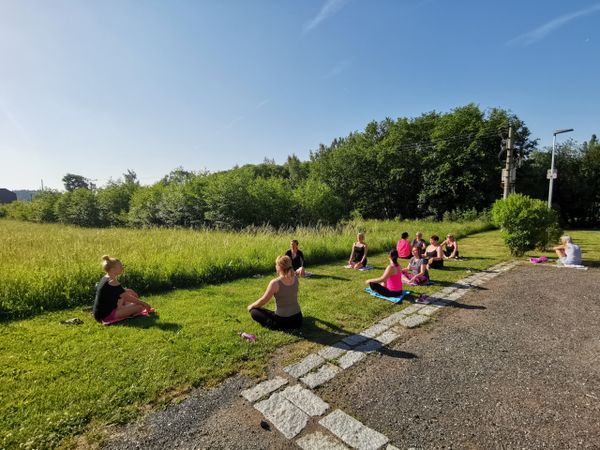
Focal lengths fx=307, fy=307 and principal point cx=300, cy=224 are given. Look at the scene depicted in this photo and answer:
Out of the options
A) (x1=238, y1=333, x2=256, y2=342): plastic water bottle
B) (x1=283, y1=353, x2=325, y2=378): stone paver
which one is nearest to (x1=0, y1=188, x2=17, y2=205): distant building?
(x1=238, y1=333, x2=256, y2=342): plastic water bottle

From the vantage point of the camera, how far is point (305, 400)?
3010mm

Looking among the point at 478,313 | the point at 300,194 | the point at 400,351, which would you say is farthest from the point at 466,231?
the point at 400,351

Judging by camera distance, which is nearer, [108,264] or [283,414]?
[283,414]

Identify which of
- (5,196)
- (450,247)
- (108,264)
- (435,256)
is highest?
(5,196)

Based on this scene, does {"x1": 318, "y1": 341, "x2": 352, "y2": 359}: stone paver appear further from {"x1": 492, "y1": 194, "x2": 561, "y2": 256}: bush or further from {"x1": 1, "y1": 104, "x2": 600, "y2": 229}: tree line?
{"x1": 1, "y1": 104, "x2": 600, "y2": 229}: tree line

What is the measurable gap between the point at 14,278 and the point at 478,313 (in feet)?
27.2

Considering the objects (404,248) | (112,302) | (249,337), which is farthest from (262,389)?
(404,248)

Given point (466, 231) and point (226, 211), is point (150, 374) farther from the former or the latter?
point (466, 231)

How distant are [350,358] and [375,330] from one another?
99cm

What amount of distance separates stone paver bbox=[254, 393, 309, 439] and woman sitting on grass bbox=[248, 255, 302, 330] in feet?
4.93

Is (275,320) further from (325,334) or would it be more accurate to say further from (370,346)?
(370,346)

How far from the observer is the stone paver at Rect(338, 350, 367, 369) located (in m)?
3.69

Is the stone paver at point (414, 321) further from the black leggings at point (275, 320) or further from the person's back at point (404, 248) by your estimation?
the person's back at point (404, 248)

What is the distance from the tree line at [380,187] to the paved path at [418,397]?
14831 mm
